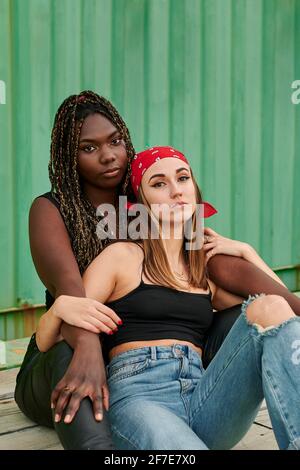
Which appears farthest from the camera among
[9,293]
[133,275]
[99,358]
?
[9,293]

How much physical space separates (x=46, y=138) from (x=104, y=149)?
130 centimetres

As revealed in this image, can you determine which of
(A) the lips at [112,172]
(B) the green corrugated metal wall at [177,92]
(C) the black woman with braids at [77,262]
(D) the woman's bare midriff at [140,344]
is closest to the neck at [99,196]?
(C) the black woman with braids at [77,262]

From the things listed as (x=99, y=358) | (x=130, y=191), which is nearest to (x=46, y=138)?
(x=130, y=191)

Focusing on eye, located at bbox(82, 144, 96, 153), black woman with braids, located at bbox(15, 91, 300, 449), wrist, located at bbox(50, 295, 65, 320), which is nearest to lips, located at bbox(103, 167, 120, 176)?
black woman with braids, located at bbox(15, 91, 300, 449)

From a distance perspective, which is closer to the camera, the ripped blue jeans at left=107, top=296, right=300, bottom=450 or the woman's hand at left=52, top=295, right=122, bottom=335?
the ripped blue jeans at left=107, top=296, right=300, bottom=450

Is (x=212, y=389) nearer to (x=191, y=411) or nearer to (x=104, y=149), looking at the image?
(x=191, y=411)

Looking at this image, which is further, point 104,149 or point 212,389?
point 104,149

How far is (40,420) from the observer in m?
2.96

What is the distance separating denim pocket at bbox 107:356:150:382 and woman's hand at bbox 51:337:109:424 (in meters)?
0.12

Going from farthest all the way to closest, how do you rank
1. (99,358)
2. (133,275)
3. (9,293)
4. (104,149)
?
1. (9,293)
2. (104,149)
3. (133,275)
4. (99,358)

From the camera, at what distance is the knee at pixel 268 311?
2279mm

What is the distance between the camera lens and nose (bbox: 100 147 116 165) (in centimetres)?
288

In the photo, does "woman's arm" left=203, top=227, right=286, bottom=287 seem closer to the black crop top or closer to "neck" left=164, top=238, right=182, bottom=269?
"neck" left=164, top=238, right=182, bottom=269

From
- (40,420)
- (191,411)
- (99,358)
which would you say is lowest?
(40,420)
